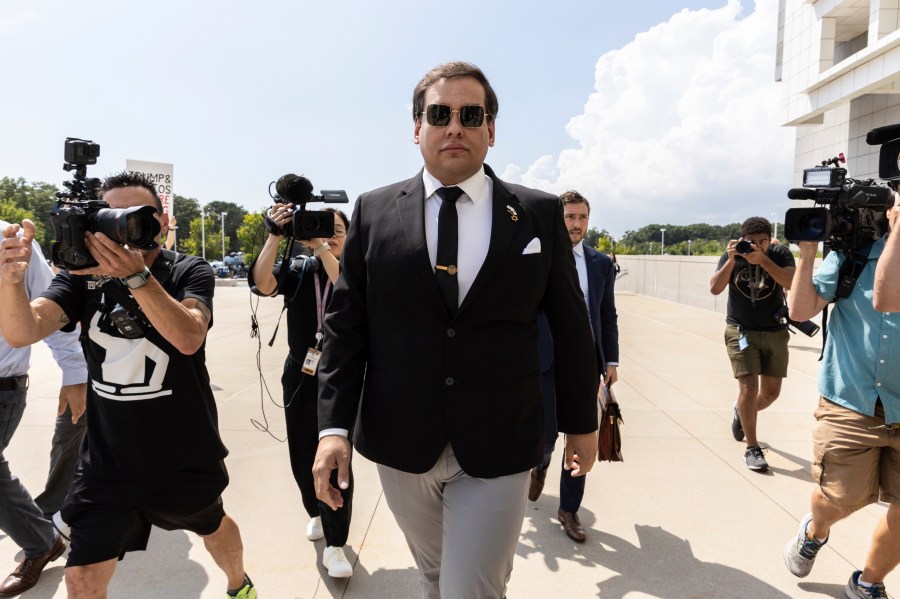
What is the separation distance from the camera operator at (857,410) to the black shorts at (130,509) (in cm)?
289

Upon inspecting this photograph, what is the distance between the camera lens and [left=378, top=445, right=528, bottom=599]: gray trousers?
6.22ft

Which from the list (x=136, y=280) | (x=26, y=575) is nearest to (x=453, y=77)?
(x=136, y=280)

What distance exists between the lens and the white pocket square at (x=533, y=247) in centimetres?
199

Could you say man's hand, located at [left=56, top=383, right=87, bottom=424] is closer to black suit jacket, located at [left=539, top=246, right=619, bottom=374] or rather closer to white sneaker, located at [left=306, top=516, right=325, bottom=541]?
white sneaker, located at [left=306, top=516, right=325, bottom=541]

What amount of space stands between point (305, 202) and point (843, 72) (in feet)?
84.8

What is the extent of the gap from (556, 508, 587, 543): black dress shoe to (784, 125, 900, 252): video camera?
6.84 ft

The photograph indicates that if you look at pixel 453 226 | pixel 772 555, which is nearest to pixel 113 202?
pixel 453 226

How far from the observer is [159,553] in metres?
3.49

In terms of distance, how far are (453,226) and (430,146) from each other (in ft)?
1.02

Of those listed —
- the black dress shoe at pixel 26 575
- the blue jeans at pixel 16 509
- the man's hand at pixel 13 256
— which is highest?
the man's hand at pixel 13 256

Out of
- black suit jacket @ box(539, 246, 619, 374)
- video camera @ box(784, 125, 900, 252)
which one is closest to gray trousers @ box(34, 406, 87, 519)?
black suit jacket @ box(539, 246, 619, 374)

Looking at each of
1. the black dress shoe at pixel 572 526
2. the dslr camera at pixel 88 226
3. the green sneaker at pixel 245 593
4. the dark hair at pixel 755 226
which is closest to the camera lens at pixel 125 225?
the dslr camera at pixel 88 226

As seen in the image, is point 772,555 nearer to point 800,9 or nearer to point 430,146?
point 430,146

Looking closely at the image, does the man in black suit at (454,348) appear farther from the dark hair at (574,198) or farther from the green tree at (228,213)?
the green tree at (228,213)
